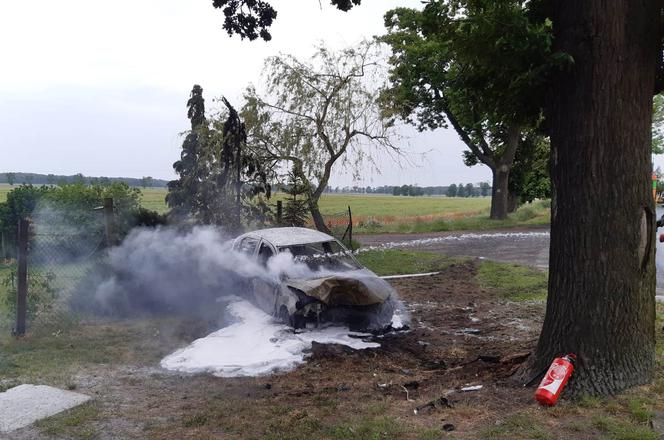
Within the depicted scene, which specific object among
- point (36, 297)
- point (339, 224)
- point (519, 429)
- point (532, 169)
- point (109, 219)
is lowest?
point (519, 429)

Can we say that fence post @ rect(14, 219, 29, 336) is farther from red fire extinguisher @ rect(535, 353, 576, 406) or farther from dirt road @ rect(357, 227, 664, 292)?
dirt road @ rect(357, 227, 664, 292)

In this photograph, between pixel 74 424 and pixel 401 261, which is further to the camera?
pixel 401 261

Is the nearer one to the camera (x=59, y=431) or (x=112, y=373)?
(x=59, y=431)

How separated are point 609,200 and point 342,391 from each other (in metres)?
3.01

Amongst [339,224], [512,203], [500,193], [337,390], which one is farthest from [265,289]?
[512,203]

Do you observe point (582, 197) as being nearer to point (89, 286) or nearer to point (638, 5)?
point (638, 5)

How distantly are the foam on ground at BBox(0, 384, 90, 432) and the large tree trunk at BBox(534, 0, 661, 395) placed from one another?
4497mm

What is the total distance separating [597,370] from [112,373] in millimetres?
4977

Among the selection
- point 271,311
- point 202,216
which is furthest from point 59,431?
point 202,216

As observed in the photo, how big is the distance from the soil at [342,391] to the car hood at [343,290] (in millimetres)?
577

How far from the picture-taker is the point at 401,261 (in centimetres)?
1509

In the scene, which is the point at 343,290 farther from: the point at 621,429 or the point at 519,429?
the point at 621,429

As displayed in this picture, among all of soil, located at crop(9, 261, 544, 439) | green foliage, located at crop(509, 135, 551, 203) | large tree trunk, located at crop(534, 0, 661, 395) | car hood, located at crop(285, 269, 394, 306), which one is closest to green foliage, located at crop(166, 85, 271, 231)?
car hood, located at crop(285, 269, 394, 306)

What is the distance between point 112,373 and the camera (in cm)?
626
